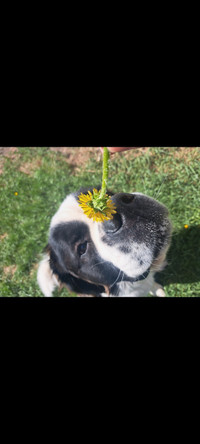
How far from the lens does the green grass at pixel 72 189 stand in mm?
3643

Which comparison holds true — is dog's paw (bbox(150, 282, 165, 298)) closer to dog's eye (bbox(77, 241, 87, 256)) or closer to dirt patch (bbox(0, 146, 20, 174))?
dog's eye (bbox(77, 241, 87, 256))

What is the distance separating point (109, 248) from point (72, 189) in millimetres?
2177

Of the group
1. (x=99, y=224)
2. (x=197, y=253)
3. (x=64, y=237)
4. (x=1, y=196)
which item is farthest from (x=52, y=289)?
(x=1, y=196)

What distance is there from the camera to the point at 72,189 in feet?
14.1

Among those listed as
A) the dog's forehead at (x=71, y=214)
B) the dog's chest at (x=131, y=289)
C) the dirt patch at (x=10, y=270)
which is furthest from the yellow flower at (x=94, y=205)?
the dirt patch at (x=10, y=270)

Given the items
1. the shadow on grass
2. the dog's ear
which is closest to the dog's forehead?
the dog's ear

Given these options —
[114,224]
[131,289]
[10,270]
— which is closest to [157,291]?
[131,289]

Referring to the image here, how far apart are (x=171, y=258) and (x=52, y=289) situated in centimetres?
144

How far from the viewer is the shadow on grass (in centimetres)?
361

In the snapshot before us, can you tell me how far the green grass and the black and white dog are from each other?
2.67 ft

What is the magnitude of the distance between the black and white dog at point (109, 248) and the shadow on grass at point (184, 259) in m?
0.64

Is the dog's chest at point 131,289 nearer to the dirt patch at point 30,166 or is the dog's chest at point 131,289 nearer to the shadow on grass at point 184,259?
the shadow on grass at point 184,259

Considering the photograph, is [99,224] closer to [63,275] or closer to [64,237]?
[64,237]

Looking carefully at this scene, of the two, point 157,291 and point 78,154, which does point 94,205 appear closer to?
point 157,291
